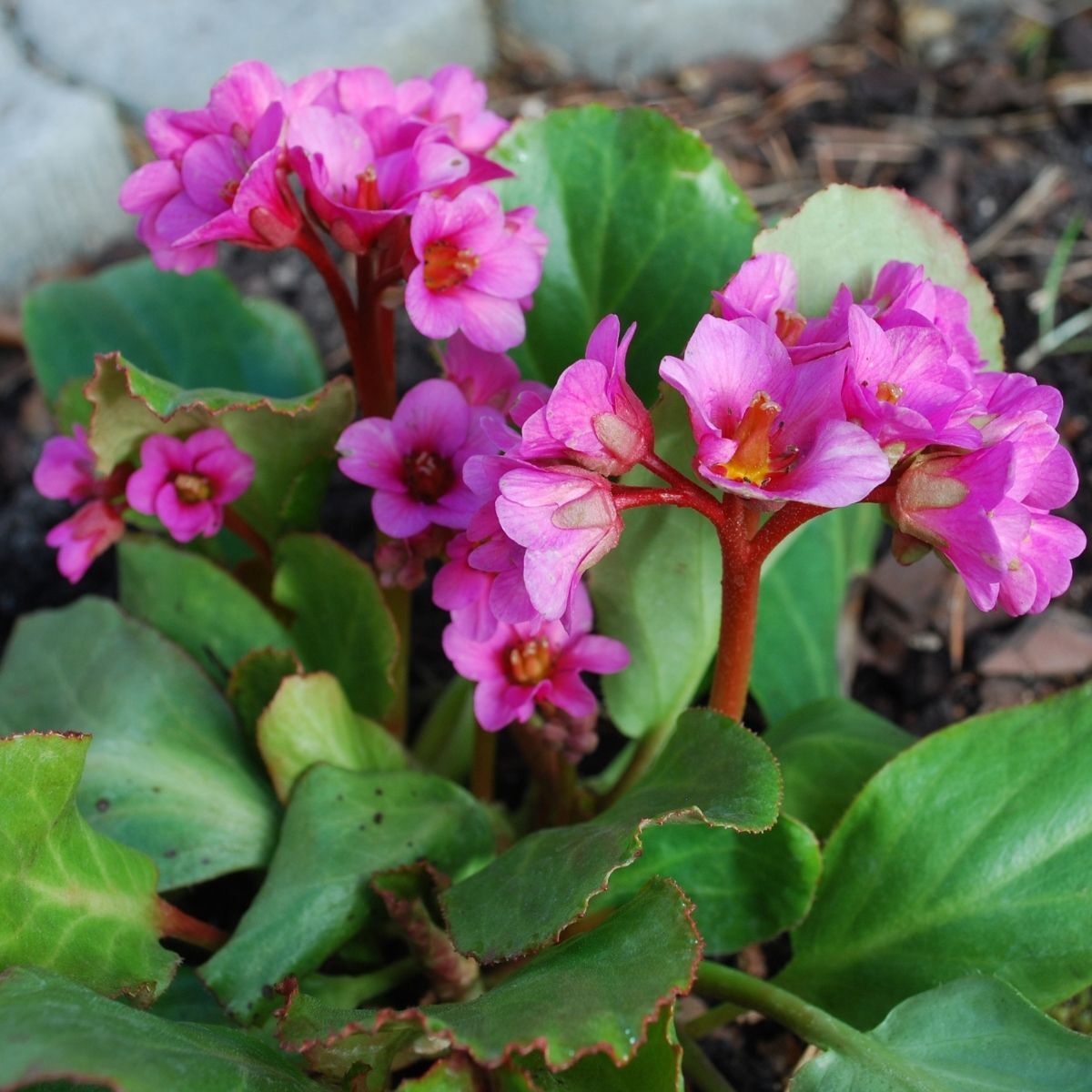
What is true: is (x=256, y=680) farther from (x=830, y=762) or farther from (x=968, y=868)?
(x=968, y=868)

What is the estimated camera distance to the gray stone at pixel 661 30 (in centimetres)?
252

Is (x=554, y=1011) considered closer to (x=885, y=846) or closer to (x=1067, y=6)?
(x=885, y=846)

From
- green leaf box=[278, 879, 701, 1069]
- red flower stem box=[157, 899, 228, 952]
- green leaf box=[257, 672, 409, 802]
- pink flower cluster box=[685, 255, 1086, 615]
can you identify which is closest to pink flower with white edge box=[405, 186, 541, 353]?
pink flower cluster box=[685, 255, 1086, 615]

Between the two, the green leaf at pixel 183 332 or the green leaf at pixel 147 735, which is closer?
the green leaf at pixel 147 735

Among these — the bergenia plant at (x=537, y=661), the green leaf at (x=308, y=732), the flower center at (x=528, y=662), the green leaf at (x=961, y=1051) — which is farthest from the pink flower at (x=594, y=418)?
the green leaf at (x=961, y=1051)

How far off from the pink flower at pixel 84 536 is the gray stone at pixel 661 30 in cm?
170

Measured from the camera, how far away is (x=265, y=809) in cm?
127

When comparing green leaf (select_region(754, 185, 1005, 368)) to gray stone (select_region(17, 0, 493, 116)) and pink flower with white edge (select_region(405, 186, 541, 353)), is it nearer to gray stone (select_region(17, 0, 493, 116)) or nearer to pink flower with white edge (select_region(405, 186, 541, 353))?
pink flower with white edge (select_region(405, 186, 541, 353))

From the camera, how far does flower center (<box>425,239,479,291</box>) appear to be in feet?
3.41

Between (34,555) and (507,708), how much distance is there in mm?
1118

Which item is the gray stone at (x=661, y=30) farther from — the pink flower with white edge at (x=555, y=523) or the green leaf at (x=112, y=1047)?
the green leaf at (x=112, y=1047)

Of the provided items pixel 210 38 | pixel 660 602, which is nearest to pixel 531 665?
pixel 660 602

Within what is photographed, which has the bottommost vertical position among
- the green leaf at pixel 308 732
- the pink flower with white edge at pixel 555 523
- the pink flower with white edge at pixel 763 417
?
the green leaf at pixel 308 732

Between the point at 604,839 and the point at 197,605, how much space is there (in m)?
0.59
